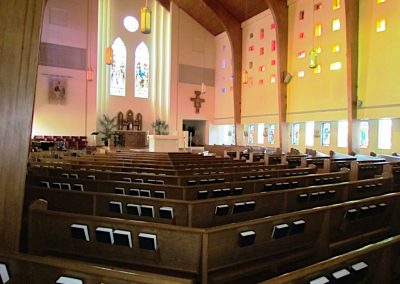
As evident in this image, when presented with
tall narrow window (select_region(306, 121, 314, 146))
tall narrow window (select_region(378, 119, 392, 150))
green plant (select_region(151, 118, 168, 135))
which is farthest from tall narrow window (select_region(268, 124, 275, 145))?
green plant (select_region(151, 118, 168, 135))

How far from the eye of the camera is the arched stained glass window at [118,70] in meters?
15.5

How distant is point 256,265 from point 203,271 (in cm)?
39

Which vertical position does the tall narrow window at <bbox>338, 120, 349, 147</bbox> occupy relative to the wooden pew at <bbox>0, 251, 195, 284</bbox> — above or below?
above

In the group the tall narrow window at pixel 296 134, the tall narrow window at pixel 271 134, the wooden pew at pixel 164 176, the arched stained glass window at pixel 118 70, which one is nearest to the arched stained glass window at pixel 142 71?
the arched stained glass window at pixel 118 70

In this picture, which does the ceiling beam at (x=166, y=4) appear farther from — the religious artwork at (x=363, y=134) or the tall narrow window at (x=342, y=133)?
the religious artwork at (x=363, y=134)

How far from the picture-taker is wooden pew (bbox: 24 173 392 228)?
2.34m

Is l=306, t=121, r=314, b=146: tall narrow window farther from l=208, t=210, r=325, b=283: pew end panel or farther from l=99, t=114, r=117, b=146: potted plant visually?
l=208, t=210, r=325, b=283: pew end panel

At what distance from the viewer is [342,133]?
428 inches

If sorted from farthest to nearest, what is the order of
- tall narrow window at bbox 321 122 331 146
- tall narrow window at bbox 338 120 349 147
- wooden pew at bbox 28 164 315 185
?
tall narrow window at bbox 321 122 331 146, tall narrow window at bbox 338 120 349 147, wooden pew at bbox 28 164 315 185

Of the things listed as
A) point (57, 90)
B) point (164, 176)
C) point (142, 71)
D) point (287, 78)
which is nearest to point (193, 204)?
point (164, 176)

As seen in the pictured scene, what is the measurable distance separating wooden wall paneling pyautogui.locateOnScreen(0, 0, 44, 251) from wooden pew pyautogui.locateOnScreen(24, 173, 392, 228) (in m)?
0.89

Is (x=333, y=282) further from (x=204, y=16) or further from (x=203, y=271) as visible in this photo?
(x=204, y=16)

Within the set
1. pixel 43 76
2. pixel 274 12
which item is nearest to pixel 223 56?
pixel 274 12

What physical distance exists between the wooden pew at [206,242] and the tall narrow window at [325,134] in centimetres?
942
